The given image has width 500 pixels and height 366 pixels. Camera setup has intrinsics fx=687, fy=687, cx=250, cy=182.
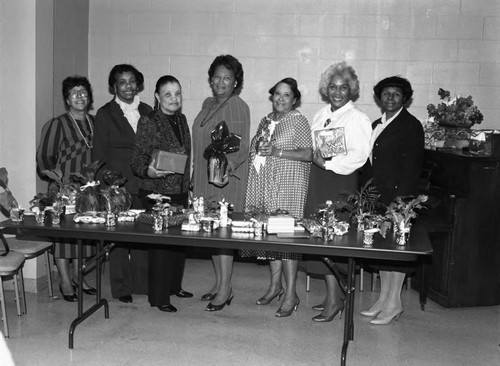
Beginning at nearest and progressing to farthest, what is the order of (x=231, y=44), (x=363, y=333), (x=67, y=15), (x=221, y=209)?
(x=221, y=209), (x=363, y=333), (x=67, y=15), (x=231, y=44)

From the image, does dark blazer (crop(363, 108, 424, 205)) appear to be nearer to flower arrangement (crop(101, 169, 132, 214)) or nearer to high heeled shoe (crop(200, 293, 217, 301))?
high heeled shoe (crop(200, 293, 217, 301))

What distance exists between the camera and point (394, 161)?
16.1 ft

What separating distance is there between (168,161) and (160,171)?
115 mm

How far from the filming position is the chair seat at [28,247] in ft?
16.1

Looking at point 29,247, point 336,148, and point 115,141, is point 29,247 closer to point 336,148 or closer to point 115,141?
point 115,141

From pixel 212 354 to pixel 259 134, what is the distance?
159cm

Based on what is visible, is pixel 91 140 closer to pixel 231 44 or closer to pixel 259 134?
pixel 259 134

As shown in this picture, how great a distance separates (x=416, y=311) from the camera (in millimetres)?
5332

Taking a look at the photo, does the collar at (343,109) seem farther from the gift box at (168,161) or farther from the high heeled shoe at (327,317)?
the high heeled shoe at (327,317)

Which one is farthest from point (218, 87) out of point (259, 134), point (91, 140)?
point (91, 140)

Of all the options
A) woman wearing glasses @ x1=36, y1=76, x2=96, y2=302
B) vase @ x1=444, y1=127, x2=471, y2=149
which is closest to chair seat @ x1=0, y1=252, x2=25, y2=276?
woman wearing glasses @ x1=36, y1=76, x2=96, y2=302

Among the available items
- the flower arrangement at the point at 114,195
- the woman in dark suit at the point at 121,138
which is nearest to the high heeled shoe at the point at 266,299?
the woman in dark suit at the point at 121,138

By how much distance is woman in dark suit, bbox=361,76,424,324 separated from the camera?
490 cm

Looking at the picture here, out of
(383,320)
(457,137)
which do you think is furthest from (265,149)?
(457,137)
